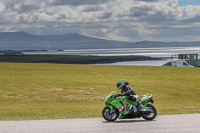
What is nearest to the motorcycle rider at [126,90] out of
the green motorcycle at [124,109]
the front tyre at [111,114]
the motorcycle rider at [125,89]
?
the motorcycle rider at [125,89]

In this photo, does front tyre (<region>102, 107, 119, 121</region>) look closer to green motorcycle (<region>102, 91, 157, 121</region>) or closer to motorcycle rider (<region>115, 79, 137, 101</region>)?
green motorcycle (<region>102, 91, 157, 121</region>)

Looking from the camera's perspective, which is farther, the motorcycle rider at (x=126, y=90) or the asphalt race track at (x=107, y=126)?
the motorcycle rider at (x=126, y=90)

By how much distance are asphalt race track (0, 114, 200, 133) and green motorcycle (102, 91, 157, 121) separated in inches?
12.0

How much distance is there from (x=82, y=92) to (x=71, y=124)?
23.5 metres

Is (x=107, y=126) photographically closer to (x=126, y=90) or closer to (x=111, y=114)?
(x=111, y=114)

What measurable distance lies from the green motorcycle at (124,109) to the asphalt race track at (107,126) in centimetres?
31

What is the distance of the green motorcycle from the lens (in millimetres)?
14844

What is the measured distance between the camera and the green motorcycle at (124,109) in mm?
14844

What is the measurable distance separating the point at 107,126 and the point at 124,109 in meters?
1.64

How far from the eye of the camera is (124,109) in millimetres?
14852

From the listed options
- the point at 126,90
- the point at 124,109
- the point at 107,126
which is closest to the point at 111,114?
the point at 124,109

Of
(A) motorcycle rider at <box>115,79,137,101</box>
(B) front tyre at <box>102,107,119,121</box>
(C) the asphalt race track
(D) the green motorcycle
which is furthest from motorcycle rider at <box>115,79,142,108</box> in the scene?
(C) the asphalt race track

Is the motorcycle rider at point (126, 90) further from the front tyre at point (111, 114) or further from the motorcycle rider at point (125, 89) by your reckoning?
the front tyre at point (111, 114)

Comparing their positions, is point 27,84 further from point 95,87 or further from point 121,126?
point 121,126
